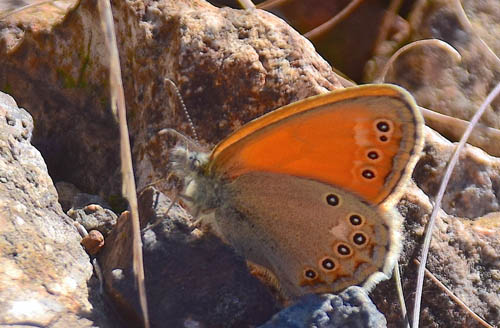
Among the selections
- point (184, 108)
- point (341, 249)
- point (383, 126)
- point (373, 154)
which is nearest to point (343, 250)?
point (341, 249)

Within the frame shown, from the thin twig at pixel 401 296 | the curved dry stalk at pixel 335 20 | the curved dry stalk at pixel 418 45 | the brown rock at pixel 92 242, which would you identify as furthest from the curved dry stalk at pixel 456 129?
the brown rock at pixel 92 242

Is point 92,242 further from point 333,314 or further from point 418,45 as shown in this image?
point 418,45

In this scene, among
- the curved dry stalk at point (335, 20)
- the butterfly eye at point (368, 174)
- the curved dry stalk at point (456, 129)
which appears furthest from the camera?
the curved dry stalk at point (335, 20)

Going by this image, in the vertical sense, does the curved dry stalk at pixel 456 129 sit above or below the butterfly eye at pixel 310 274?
below

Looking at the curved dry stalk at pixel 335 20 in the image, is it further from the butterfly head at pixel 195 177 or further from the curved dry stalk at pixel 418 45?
the butterfly head at pixel 195 177

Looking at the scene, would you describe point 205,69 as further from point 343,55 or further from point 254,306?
point 343,55
